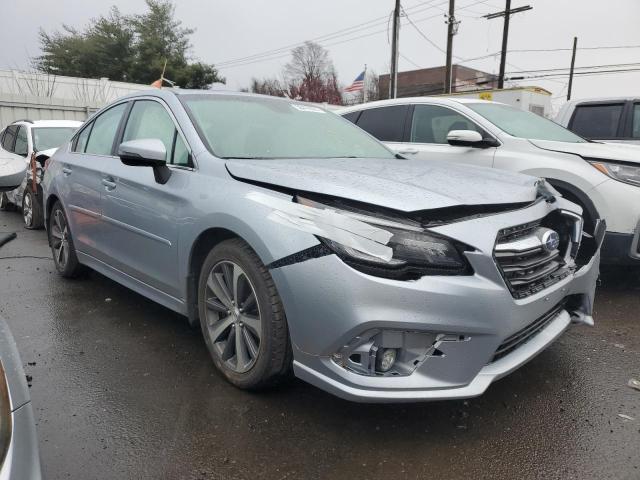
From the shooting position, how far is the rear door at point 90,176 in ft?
12.2

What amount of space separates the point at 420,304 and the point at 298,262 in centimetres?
54

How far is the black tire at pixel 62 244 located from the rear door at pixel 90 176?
0.70 feet

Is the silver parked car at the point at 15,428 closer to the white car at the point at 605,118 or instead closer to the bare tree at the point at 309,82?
the white car at the point at 605,118

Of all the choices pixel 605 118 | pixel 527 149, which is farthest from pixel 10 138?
pixel 605 118

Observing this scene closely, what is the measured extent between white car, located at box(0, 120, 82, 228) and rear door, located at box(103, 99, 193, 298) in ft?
11.8

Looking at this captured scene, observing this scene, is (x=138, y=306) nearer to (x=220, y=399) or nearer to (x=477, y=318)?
(x=220, y=399)

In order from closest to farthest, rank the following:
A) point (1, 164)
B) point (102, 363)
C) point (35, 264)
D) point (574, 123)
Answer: point (1, 164), point (102, 363), point (35, 264), point (574, 123)

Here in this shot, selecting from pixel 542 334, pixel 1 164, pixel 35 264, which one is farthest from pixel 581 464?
pixel 35 264

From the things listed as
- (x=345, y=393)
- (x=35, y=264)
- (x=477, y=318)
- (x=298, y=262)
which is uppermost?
(x=298, y=262)

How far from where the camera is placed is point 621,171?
4047 millimetres

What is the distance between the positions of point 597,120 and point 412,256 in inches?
218

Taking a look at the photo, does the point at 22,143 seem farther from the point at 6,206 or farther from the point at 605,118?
the point at 605,118

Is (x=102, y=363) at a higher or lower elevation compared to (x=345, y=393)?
lower

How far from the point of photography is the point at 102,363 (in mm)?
2994
